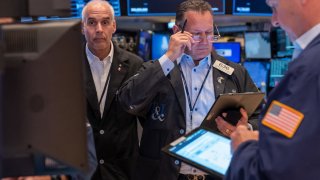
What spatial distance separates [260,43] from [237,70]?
3769 mm

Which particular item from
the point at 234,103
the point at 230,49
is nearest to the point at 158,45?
the point at 230,49

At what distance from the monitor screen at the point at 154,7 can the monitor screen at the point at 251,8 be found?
0.25 m

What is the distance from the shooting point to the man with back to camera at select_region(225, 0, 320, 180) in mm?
1572

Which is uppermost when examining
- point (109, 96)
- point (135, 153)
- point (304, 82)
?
point (304, 82)

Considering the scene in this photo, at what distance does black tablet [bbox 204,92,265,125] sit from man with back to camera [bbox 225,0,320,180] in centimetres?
63

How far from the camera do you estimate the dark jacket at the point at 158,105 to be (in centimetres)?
275

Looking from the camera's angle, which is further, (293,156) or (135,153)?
(135,153)

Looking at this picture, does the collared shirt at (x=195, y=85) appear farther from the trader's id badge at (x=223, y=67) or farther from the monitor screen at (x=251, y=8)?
the monitor screen at (x=251, y=8)

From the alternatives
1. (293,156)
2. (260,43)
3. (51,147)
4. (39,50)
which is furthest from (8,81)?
(260,43)

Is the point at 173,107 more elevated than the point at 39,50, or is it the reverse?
the point at 39,50

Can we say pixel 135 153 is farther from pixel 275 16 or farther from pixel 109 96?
pixel 275 16

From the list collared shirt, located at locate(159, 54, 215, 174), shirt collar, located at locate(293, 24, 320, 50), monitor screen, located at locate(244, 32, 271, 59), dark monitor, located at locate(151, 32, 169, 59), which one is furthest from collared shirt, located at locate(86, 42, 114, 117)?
monitor screen, located at locate(244, 32, 271, 59)

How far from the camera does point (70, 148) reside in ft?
5.15

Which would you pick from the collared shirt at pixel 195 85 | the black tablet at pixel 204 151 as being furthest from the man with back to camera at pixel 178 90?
the black tablet at pixel 204 151
